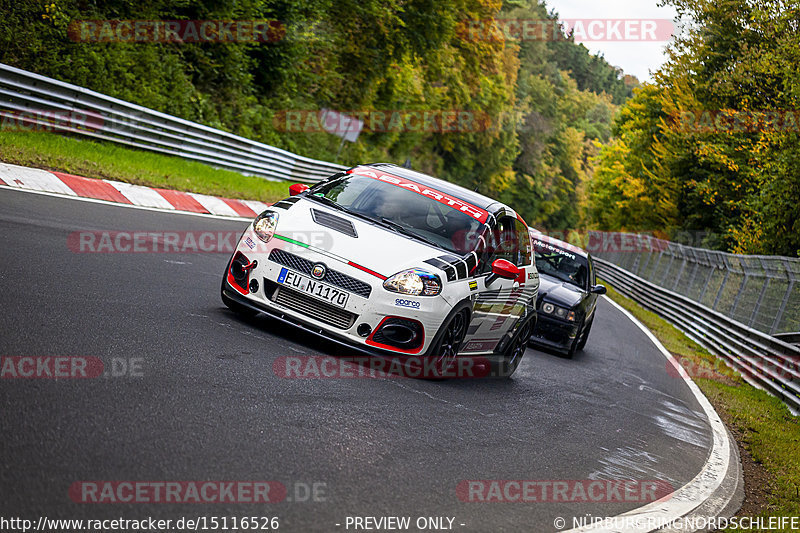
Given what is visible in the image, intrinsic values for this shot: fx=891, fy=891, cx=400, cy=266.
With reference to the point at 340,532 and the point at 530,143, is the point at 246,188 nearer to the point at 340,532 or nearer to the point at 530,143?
the point at 340,532

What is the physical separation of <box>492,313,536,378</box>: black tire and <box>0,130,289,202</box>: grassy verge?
26.1 ft

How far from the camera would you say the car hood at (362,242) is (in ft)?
23.6

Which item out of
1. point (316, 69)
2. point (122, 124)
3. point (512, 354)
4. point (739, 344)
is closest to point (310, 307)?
point (512, 354)

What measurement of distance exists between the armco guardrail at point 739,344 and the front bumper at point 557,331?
10.7ft

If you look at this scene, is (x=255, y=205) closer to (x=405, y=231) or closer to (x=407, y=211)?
(x=407, y=211)

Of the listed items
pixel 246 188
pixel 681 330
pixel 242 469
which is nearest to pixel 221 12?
pixel 246 188

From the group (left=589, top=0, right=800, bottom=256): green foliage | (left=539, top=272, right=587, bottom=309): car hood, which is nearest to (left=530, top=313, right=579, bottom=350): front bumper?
(left=539, top=272, right=587, bottom=309): car hood

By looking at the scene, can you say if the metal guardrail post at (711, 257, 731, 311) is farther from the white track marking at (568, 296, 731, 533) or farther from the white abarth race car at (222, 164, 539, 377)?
the white abarth race car at (222, 164, 539, 377)

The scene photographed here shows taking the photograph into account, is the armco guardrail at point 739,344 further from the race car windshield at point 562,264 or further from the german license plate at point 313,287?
the german license plate at point 313,287

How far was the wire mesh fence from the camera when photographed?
1583 centimetres

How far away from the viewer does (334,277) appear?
23.2 feet

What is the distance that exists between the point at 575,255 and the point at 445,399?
269 inches

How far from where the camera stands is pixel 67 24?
19.3 metres

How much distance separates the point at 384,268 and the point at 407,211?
3.77 ft
